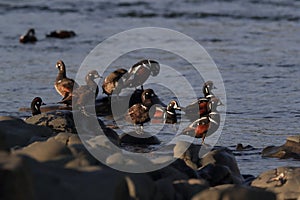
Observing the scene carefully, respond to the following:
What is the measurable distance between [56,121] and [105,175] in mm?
3928

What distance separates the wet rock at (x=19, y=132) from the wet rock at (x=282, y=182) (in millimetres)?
Result: 2289

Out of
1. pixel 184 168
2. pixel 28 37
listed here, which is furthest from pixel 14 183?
pixel 28 37

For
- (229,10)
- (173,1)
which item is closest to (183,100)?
(229,10)

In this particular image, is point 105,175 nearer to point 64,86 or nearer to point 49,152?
point 49,152

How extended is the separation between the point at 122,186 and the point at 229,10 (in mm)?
18608

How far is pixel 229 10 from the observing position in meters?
24.4

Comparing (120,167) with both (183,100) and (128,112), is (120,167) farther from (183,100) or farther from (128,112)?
(183,100)

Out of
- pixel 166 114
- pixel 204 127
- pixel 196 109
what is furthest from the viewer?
pixel 196 109

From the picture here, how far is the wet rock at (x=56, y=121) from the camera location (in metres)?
10.0

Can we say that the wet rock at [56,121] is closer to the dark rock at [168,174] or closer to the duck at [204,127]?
the duck at [204,127]

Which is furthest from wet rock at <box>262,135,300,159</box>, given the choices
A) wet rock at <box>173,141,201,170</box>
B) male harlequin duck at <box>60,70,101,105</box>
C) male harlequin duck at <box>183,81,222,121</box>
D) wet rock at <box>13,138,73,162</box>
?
male harlequin duck at <box>60,70,101,105</box>

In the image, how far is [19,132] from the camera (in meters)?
8.73

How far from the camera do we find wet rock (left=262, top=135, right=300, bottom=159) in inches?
382

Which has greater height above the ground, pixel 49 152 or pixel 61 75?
pixel 49 152
